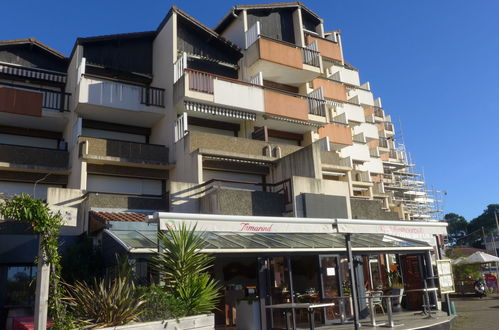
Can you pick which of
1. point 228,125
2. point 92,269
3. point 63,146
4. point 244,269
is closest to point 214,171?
point 228,125

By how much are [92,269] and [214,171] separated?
349 inches

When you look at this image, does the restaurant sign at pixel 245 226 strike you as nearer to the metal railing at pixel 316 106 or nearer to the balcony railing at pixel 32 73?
the metal railing at pixel 316 106

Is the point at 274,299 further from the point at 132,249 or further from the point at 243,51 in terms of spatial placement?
the point at 243,51

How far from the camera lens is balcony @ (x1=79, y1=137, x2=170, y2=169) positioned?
63.2 feet

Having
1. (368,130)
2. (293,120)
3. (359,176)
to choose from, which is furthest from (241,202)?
(368,130)

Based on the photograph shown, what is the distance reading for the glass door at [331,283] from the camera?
45.7ft

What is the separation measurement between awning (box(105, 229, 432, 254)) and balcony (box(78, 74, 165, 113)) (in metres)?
9.41

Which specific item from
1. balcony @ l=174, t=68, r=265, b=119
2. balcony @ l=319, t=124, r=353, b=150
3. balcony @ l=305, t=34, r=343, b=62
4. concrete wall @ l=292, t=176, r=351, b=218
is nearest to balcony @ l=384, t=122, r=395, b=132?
balcony @ l=305, t=34, r=343, b=62

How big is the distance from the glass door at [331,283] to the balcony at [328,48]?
20.6m

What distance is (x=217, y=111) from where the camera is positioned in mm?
21719

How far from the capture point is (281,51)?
84.4 ft

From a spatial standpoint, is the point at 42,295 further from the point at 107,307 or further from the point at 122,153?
the point at 122,153

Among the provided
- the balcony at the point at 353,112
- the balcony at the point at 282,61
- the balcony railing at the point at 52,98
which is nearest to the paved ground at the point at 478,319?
the balcony at the point at 282,61

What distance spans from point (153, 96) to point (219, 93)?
3.29 m
